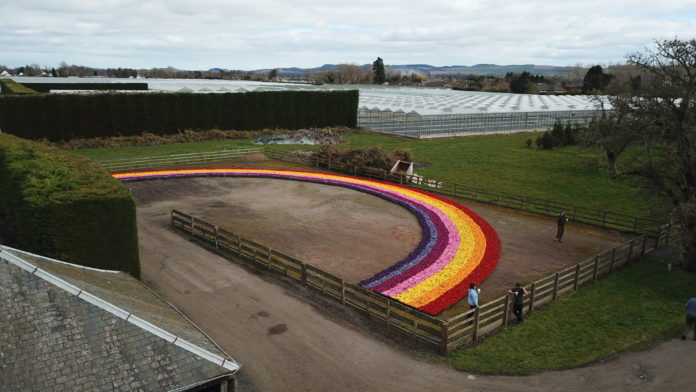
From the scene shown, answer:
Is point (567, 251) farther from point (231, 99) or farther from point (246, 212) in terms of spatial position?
point (231, 99)

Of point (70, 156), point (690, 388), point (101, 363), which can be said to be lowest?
point (690, 388)

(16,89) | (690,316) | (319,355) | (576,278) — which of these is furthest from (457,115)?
(319,355)

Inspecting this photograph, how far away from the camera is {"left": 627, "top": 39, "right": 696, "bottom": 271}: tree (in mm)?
21984

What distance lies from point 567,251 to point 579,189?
45.1 feet

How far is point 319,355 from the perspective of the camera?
14734 mm

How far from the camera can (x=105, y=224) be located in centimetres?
1756

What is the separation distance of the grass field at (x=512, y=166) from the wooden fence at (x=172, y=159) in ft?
14.3

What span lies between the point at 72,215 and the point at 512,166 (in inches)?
1392

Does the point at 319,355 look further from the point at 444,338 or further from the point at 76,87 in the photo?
the point at 76,87

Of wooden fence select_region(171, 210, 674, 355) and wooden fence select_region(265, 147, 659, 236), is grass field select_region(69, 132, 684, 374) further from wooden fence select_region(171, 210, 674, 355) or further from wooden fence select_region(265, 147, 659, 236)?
wooden fence select_region(265, 147, 659, 236)

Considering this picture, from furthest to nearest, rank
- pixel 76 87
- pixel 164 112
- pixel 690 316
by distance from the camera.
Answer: pixel 76 87
pixel 164 112
pixel 690 316

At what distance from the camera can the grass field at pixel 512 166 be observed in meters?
33.8

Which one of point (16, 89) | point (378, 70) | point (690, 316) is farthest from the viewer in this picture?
point (378, 70)

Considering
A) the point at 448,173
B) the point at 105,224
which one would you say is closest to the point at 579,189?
the point at 448,173
